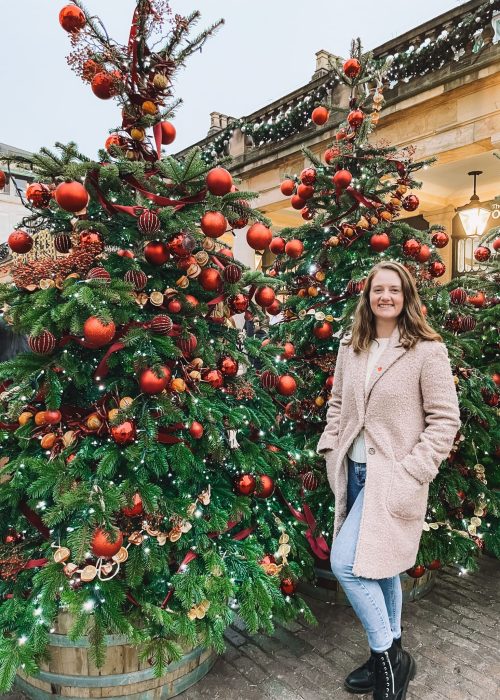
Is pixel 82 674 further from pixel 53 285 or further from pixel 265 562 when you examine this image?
pixel 53 285

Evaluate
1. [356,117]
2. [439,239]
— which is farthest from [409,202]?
[356,117]

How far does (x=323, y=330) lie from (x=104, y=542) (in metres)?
2.02

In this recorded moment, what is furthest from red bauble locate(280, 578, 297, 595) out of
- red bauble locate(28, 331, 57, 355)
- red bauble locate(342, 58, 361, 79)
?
red bauble locate(342, 58, 361, 79)

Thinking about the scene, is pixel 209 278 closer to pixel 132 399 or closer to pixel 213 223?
pixel 213 223

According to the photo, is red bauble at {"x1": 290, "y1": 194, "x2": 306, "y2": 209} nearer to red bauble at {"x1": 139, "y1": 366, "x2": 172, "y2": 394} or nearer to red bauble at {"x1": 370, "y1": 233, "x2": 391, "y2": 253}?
red bauble at {"x1": 370, "y1": 233, "x2": 391, "y2": 253}

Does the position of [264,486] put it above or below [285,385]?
below

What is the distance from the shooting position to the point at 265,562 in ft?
8.53

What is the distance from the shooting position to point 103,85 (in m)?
2.35

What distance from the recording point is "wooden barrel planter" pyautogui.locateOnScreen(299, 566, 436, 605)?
11.2 ft

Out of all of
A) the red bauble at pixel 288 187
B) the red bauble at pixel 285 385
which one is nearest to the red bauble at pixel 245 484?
the red bauble at pixel 285 385

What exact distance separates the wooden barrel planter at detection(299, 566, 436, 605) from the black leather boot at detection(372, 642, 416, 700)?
102 cm

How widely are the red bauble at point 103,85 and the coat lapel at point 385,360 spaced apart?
5.91ft

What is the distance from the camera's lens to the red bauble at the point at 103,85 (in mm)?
2328

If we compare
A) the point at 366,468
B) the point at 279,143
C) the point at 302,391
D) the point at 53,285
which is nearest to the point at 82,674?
the point at 366,468
